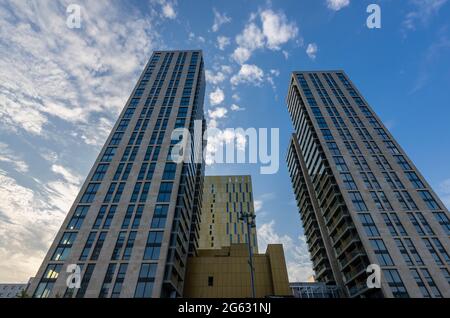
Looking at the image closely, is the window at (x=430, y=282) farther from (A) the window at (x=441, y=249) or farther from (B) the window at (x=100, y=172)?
(B) the window at (x=100, y=172)

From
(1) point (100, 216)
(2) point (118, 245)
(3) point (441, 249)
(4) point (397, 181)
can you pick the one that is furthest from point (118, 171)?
(3) point (441, 249)

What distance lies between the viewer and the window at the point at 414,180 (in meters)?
58.9

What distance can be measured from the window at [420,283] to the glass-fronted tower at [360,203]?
0.54 feet

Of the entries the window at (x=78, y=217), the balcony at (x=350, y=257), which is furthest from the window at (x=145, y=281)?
the balcony at (x=350, y=257)

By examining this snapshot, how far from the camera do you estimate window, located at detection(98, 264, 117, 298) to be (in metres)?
38.9

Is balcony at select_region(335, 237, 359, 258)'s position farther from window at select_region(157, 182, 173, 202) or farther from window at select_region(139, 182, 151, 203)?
window at select_region(139, 182, 151, 203)

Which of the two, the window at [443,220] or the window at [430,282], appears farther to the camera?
the window at [443,220]

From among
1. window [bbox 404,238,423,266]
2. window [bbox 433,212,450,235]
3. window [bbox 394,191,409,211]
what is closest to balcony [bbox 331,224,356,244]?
window [bbox 404,238,423,266]

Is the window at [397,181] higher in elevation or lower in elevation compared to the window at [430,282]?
higher

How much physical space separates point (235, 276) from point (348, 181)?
36135mm

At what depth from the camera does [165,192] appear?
171 feet

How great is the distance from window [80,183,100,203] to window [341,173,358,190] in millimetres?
58834
